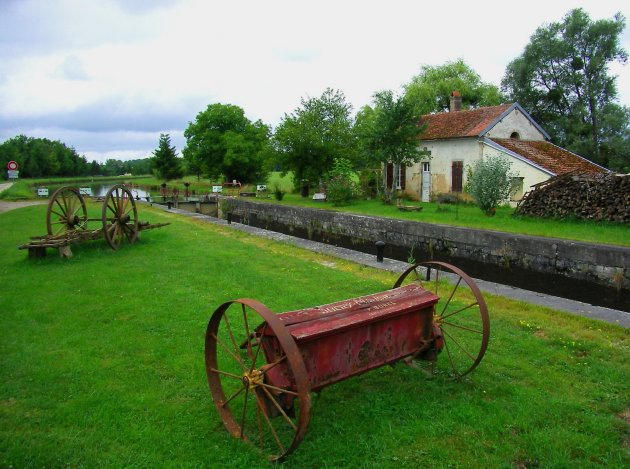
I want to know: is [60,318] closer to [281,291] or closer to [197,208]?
[281,291]

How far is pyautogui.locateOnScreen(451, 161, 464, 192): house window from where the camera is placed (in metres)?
21.1

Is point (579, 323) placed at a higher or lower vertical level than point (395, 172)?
lower

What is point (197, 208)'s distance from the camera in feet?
101

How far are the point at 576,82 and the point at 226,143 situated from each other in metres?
26.3

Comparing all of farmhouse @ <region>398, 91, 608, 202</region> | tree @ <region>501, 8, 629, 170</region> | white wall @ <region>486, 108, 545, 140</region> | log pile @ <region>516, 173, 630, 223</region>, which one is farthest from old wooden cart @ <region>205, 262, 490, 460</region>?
tree @ <region>501, 8, 629, 170</region>

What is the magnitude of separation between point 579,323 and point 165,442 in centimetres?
540

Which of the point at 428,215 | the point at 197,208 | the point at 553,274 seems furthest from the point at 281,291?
the point at 197,208

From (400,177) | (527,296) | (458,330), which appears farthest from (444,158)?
(458,330)

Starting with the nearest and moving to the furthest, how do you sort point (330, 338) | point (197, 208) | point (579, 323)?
point (330, 338), point (579, 323), point (197, 208)

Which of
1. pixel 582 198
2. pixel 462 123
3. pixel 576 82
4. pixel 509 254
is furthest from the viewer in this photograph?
pixel 576 82

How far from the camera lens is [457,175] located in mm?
21266

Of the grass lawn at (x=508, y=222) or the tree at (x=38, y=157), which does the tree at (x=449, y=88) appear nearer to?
the grass lawn at (x=508, y=222)

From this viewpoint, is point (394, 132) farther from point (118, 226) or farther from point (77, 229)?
point (77, 229)

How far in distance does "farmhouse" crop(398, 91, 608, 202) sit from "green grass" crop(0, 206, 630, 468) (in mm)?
13264
